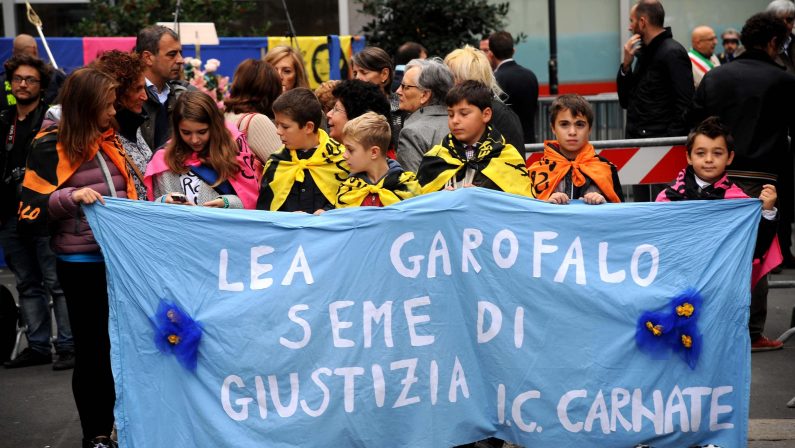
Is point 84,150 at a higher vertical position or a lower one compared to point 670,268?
higher

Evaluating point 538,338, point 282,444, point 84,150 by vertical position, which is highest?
point 84,150

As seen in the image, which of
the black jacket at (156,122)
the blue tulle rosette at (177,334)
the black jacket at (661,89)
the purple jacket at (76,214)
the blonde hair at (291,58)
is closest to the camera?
the blue tulle rosette at (177,334)

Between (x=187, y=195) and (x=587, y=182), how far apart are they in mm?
1997

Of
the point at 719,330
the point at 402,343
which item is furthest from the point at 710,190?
the point at 402,343

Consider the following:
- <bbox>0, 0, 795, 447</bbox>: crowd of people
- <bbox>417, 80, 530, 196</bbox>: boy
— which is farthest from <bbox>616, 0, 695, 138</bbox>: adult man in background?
<bbox>417, 80, 530, 196</bbox>: boy

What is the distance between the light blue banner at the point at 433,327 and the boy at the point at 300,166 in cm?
64

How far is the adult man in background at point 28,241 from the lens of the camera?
811cm

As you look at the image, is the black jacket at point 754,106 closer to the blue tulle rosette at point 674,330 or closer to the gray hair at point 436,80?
the gray hair at point 436,80

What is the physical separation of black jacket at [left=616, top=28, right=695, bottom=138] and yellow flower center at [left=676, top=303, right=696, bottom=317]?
4249 millimetres

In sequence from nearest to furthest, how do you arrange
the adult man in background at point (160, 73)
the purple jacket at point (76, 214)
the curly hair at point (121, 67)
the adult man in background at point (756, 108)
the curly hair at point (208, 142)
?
1. the purple jacket at point (76, 214)
2. the curly hair at point (208, 142)
3. the curly hair at point (121, 67)
4. the adult man in background at point (160, 73)
5. the adult man in background at point (756, 108)

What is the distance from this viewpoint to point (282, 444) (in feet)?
16.7

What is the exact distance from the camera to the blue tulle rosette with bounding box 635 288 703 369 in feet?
17.0

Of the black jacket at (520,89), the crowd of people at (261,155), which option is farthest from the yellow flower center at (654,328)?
the black jacket at (520,89)

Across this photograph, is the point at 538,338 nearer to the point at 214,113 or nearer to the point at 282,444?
the point at 282,444
